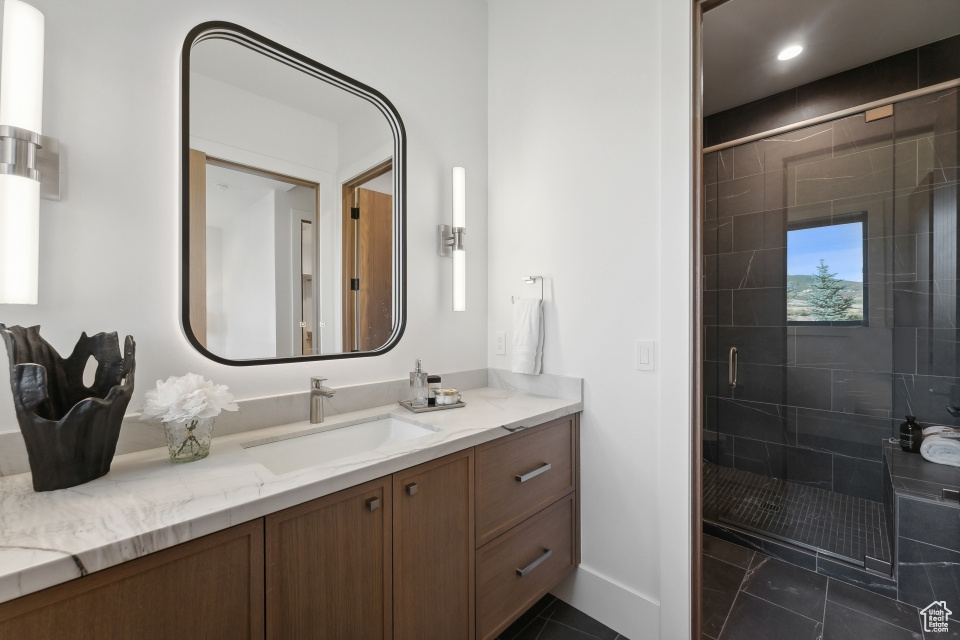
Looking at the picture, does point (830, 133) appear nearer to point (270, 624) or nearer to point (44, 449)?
point (270, 624)

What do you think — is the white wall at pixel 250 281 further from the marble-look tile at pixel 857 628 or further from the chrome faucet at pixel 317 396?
the marble-look tile at pixel 857 628

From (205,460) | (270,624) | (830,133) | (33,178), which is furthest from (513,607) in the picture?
(830,133)

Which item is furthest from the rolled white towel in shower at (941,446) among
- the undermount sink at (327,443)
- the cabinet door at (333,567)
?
the cabinet door at (333,567)

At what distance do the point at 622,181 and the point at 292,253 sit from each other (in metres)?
1.26

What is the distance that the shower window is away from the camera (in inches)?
85.2

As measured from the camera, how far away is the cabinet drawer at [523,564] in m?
1.31

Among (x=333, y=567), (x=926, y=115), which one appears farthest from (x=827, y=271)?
(x=333, y=567)

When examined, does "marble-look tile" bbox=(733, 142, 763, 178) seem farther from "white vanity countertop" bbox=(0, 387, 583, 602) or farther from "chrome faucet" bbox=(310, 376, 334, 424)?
"chrome faucet" bbox=(310, 376, 334, 424)

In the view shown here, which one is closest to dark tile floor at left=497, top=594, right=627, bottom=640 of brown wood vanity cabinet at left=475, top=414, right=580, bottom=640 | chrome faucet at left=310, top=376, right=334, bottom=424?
brown wood vanity cabinet at left=475, top=414, right=580, bottom=640

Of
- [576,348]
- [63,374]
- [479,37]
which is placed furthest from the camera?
[479,37]

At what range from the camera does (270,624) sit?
82 centimetres

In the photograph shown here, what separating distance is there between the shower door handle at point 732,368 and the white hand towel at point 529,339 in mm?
1517

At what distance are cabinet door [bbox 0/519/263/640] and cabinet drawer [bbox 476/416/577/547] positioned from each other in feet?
2.18

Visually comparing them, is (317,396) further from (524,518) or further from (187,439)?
(524,518)
